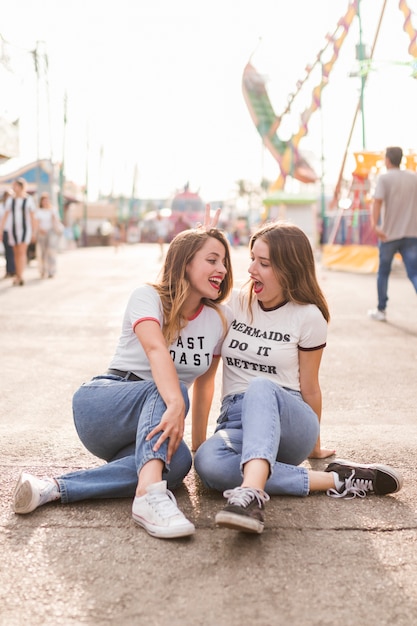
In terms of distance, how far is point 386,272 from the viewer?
322 inches

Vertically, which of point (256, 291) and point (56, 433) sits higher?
point (256, 291)

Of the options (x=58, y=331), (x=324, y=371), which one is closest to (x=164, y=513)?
(x=324, y=371)

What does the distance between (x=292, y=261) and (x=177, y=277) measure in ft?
1.53

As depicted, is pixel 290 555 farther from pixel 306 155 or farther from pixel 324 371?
pixel 306 155

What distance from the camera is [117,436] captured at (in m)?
2.88

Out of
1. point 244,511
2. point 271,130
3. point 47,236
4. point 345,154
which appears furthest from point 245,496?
point 271,130

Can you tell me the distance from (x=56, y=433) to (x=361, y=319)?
17.8ft

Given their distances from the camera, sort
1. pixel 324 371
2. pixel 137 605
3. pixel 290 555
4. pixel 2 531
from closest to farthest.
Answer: pixel 137 605
pixel 290 555
pixel 2 531
pixel 324 371

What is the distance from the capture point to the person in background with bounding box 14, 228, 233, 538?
261 cm

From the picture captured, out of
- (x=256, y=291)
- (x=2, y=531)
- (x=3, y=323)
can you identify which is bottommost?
(x=3, y=323)

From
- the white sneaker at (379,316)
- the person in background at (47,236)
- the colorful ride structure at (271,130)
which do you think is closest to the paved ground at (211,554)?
the white sneaker at (379,316)

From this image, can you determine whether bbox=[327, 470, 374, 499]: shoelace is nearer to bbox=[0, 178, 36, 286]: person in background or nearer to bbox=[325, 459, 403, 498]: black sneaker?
bbox=[325, 459, 403, 498]: black sneaker

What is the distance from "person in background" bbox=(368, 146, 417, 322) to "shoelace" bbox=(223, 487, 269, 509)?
19.4 feet

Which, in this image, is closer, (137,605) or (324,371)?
(137,605)
